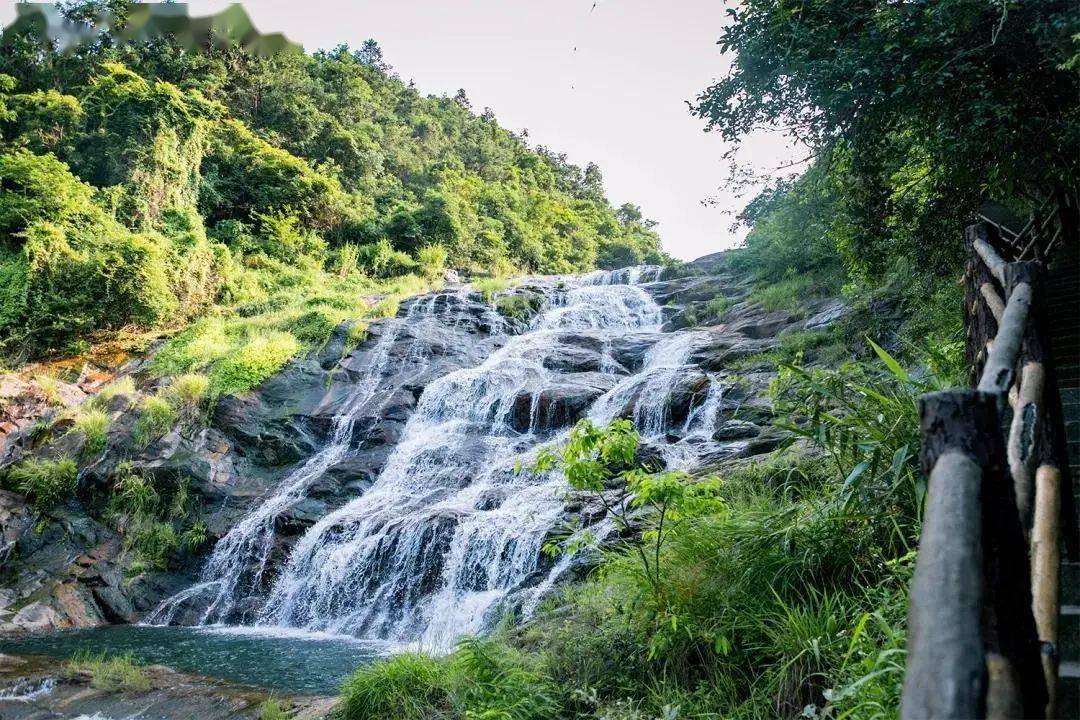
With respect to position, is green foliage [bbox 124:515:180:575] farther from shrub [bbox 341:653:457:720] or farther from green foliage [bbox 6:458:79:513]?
shrub [bbox 341:653:457:720]

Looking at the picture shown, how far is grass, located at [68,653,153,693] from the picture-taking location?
6137mm

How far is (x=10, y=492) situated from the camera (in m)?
11.7

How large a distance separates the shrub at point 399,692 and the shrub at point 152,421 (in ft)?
32.5

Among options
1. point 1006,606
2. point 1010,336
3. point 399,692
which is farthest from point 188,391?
point 1006,606

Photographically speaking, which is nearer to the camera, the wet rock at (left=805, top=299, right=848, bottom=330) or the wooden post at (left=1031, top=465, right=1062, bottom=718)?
the wooden post at (left=1031, top=465, right=1062, bottom=718)

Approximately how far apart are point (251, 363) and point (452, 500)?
23.7 ft

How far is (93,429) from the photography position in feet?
41.7

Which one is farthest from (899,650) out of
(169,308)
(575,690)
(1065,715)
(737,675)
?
(169,308)

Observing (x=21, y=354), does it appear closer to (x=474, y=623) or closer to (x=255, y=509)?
(x=255, y=509)

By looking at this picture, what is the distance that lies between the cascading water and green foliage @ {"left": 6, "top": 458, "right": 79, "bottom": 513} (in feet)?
10.5

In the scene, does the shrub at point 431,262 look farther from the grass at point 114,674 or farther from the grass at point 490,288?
the grass at point 114,674

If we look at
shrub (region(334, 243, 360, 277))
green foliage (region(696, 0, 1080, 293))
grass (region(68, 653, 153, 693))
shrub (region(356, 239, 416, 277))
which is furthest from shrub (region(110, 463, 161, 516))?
shrub (region(356, 239, 416, 277))

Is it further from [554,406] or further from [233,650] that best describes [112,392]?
[554,406]

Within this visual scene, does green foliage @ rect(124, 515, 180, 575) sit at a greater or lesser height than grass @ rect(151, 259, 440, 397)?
lesser
